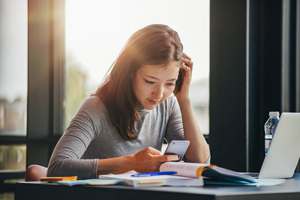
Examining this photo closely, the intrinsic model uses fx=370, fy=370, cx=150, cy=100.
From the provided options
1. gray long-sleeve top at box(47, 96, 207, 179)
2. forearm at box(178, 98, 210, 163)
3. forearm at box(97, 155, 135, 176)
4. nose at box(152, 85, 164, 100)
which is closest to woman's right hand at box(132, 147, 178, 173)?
forearm at box(97, 155, 135, 176)

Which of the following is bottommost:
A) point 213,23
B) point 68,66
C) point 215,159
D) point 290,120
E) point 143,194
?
point 215,159

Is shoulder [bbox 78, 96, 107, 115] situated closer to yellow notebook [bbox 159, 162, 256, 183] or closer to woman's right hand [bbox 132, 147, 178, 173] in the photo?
woman's right hand [bbox 132, 147, 178, 173]

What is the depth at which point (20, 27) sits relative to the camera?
3.29 m

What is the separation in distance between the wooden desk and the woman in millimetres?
391

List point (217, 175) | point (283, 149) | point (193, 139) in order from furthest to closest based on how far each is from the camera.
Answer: point (193, 139), point (283, 149), point (217, 175)

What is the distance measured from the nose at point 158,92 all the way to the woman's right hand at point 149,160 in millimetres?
390

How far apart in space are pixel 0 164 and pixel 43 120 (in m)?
0.56

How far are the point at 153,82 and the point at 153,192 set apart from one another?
2.61 ft

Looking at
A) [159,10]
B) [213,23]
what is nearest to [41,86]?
[159,10]

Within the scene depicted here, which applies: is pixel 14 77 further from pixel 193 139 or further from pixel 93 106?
pixel 193 139

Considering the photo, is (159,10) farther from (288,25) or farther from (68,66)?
(288,25)

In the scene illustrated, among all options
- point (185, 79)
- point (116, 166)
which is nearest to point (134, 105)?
point (185, 79)

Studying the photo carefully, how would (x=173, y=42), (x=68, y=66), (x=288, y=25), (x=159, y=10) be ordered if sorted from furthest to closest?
(x=68, y=66), (x=159, y=10), (x=288, y=25), (x=173, y=42)

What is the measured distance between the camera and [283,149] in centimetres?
111
